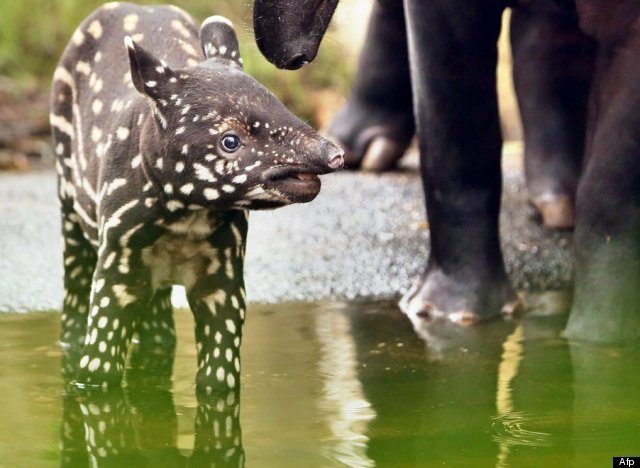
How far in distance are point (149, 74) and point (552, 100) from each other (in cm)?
253

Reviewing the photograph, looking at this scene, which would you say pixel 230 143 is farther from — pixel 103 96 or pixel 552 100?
pixel 552 100

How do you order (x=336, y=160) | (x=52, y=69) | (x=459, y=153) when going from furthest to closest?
(x=52, y=69), (x=459, y=153), (x=336, y=160)

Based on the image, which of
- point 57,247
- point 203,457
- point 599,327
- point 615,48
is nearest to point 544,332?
point 599,327

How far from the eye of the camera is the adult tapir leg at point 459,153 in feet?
14.3

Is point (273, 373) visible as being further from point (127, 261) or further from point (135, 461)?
point (135, 461)

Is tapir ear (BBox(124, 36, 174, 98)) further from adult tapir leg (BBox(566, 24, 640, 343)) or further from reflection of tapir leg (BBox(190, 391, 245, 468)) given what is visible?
adult tapir leg (BBox(566, 24, 640, 343))

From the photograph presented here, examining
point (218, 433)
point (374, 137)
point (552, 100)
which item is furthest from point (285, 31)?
point (374, 137)

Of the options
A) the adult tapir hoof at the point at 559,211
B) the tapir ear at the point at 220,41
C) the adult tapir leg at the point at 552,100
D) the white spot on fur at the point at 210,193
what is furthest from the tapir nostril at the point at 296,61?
the adult tapir hoof at the point at 559,211

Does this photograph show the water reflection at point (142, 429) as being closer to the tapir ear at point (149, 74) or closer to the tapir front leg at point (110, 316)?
the tapir front leg at point (110, 316)

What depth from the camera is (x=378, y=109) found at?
6527mm

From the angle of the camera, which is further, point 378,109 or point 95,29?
point 378,109

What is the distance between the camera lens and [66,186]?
4148mm

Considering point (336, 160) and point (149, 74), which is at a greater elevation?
point (149, 74)

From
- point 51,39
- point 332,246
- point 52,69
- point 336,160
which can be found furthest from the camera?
point 52,69
